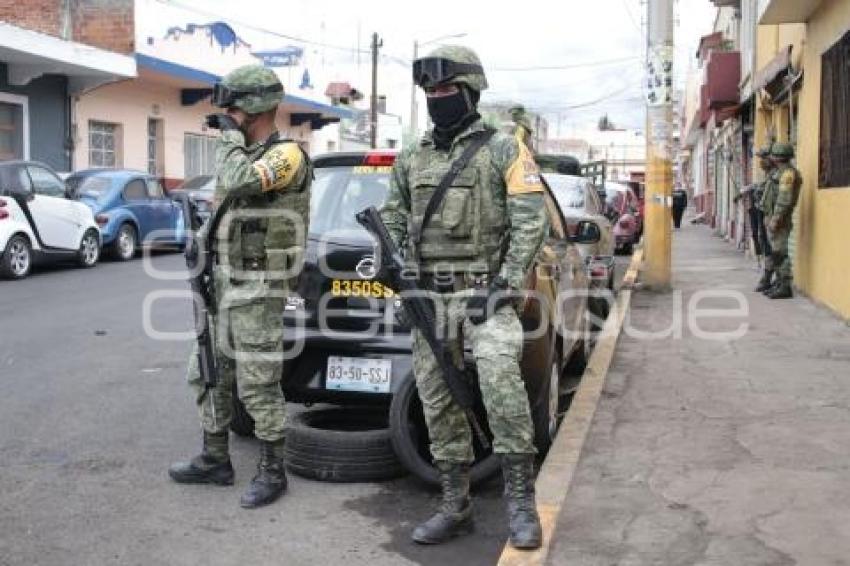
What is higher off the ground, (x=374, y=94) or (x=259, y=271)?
(x=374, y=94)

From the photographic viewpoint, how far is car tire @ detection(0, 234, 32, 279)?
12.9 m

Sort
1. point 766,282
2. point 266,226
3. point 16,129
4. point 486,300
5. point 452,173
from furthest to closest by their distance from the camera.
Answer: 1. point 16,129
2. point 766,282
3. point 266,226
4. point 452,173
5. point 486,300

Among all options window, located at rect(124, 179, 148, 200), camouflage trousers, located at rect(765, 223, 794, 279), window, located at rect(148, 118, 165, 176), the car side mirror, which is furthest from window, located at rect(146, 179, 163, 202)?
the car side mirror

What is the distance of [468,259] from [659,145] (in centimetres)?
834

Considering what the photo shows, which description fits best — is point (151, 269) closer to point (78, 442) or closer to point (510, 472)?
point (78, 442)

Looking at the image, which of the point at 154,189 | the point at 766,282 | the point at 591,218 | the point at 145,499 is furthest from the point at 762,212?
the point at 154,189

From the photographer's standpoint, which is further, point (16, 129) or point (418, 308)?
point (16, 129)

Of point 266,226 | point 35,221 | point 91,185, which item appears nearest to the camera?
point 266,226

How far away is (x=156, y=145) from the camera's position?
82.6 feet

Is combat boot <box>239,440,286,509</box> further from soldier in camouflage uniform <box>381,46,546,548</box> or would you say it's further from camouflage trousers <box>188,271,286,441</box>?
soldier in camouflage uniform <box>381,46,546,548</box>

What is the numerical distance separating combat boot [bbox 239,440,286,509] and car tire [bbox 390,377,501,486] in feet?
1.75

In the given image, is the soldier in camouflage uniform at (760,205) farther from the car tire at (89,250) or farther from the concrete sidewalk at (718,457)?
the car tire at (89,250)

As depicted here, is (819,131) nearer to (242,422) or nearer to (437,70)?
(242,422)

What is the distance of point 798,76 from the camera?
1191 cm
